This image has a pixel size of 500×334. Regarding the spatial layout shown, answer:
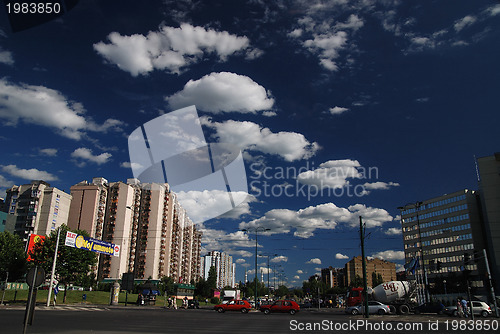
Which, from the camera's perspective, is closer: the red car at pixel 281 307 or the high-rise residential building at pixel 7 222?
the red car at pixel 281 307

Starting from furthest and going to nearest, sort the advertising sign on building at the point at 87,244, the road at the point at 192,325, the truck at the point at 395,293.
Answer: the truck at the point at 395,293, the advertising sign on building at the point at 87,244, the road at the point at 192,325

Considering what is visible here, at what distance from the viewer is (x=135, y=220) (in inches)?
4668

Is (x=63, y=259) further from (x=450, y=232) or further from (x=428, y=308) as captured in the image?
(x=450, y=232)

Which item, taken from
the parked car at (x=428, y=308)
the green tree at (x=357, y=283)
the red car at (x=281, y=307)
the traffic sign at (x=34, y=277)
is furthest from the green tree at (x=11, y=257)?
the green tree at (x=357, y=283)

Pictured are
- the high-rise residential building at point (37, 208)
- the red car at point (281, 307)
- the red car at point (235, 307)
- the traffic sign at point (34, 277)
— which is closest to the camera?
the traffic sign at point (34, 277)

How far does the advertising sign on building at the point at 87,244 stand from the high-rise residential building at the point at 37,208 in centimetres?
6031

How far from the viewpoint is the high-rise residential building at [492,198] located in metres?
96.3

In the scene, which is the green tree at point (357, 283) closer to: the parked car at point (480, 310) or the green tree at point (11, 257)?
the parked car at point (480, 310)

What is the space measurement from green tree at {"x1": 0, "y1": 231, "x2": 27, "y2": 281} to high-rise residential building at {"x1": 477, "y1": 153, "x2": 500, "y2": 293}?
108 metres

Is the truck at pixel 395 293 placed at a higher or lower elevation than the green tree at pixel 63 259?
lower

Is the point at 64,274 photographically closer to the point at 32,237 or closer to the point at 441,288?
the point at 32,237

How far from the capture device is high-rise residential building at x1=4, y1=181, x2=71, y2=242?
101250 mm

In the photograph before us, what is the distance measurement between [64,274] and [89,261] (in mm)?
3700

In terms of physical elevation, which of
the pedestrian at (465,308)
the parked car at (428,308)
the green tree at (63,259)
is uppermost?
the green tree at (63,259)
